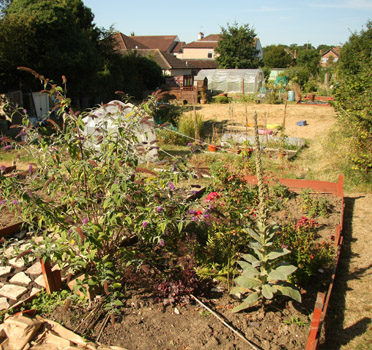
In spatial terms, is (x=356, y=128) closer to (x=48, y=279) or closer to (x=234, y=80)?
(x=48, y=279)

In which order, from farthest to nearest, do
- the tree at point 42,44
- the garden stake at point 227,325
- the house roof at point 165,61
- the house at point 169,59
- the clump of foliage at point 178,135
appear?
the house roof at point 165,61 → the house at point 169,59 → the tree at point 42,44 → the clump of foliage at point 178,135 → the garden stake at point 227,325

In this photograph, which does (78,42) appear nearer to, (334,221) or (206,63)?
(334,221)

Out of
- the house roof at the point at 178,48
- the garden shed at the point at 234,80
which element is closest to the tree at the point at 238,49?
the garden shed at the point at 234,80

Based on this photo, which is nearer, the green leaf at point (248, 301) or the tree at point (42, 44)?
the green leaf at point (248, 301)

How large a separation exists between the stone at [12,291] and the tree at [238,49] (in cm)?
3460

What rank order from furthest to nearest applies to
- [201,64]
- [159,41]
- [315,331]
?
[159,41] < [201,64] < [315,331]

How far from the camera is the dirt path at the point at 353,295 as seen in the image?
3.23m

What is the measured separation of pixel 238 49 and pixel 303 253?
35.1 metres

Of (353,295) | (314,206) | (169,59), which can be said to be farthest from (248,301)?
(169,59)

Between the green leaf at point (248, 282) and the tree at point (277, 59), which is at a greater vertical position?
the tree at point (277, 59)

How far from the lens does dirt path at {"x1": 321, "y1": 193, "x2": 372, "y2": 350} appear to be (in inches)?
127

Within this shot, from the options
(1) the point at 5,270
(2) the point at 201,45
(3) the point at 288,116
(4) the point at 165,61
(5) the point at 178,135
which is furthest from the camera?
(2) the point at 201,45

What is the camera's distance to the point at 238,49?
3588 cm

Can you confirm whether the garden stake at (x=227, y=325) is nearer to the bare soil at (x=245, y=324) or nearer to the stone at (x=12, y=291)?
the bare soil at (x=245, y=324)
